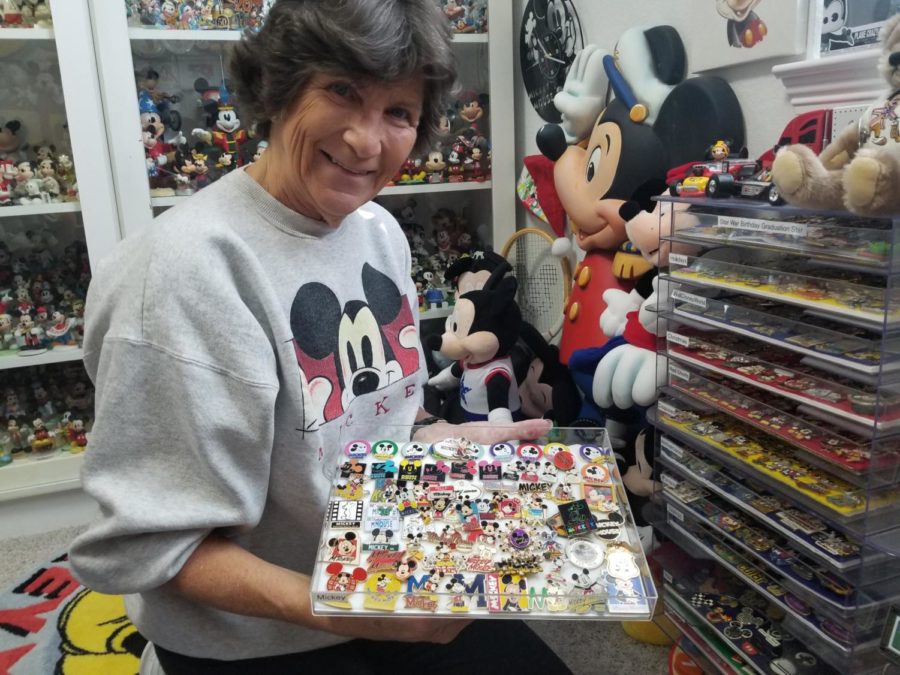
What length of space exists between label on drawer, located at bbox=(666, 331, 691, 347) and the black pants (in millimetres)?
483

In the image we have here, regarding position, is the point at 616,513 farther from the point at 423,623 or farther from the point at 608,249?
the point at 608,249

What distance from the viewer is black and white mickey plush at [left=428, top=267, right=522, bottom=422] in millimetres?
1658

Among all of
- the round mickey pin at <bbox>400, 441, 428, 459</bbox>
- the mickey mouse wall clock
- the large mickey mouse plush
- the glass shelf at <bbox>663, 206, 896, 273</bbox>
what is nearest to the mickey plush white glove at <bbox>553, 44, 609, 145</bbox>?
the large mickey mouse plush

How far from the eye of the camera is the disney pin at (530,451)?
0.83m

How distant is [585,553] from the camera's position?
67 centimetres

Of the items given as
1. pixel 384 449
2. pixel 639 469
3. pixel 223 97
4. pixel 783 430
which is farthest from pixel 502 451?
pixel 223 97

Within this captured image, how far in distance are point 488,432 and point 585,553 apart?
27 centimetres

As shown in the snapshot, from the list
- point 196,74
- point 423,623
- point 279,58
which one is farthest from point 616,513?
point 196,74

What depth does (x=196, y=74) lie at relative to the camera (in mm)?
1921

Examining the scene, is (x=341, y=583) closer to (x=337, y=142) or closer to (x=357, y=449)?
(x=357, y=449)

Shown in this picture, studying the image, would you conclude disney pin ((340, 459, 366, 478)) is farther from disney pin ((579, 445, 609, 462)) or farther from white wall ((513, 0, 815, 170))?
white wall ((513, 0, 815, 170))

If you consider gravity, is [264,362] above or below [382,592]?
above

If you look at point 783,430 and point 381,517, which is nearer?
point 381,517

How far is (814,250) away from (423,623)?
0.60m
